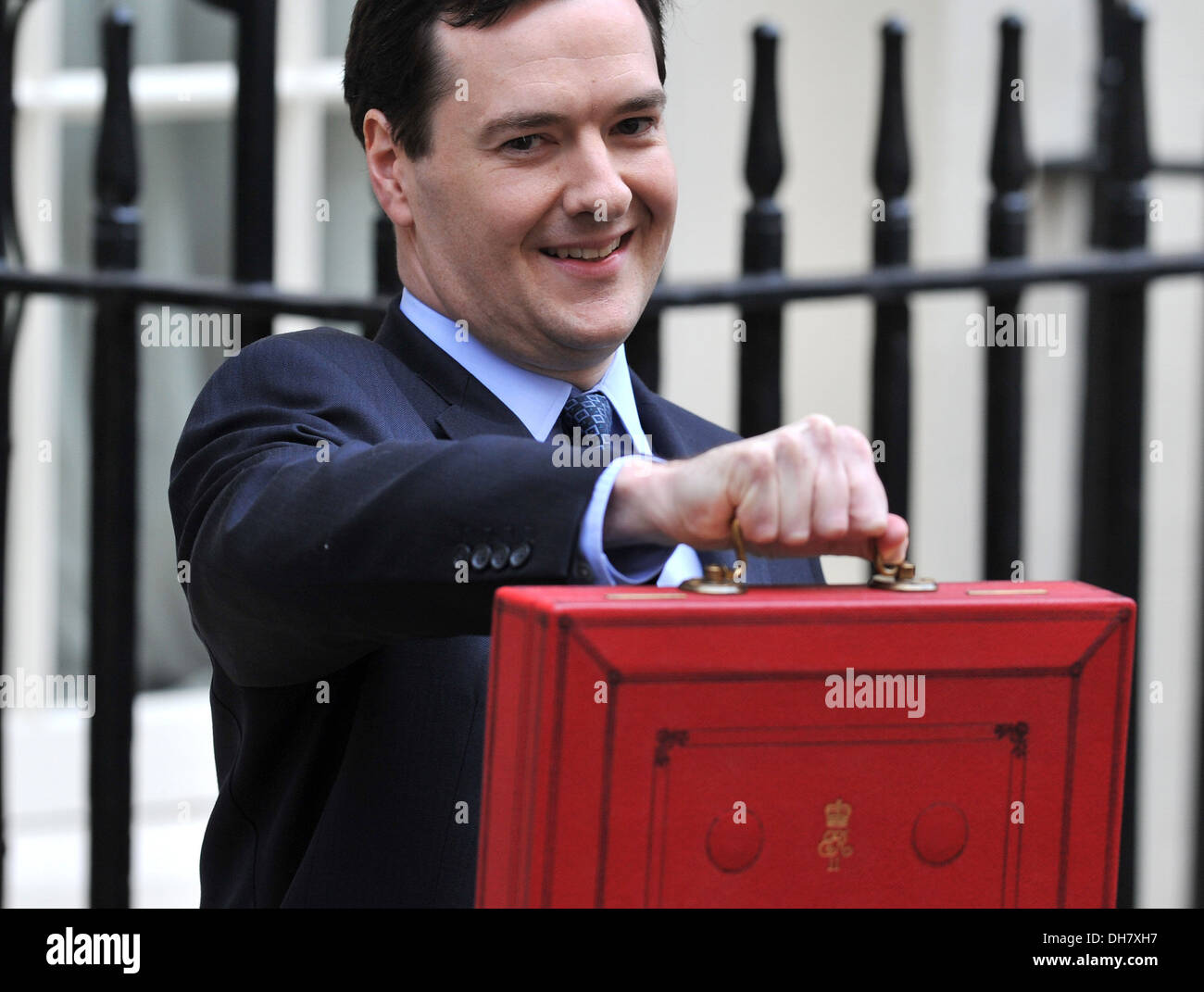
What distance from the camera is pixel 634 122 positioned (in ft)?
6.28

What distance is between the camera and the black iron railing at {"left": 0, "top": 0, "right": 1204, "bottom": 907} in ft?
9.83

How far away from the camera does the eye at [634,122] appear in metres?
1.91

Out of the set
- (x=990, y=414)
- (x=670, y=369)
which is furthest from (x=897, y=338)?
(x=670, y=369)

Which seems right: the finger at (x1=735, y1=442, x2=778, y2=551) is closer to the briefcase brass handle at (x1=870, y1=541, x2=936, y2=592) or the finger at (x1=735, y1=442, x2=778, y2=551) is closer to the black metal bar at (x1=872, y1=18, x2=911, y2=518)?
the briefcase brass handle at (x1=870, y1=541, x2=936, y2=592)

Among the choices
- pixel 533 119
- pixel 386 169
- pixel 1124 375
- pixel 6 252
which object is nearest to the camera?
pixel 533 119

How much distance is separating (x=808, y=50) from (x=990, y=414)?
3.02 metres

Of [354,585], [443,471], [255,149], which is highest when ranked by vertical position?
[255,149]

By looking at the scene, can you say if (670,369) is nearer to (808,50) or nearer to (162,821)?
(808,50)

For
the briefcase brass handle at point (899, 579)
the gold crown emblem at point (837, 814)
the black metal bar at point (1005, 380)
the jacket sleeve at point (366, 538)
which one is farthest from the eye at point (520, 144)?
the black metal bar at point (1005, 380)

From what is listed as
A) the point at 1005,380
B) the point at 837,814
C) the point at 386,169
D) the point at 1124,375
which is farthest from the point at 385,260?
the point at 837,814

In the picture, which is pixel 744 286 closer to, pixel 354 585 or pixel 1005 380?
pixel 1005 380

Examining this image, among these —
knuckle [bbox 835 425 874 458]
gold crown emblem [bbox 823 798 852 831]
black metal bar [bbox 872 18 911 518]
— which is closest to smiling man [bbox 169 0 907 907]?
knuckle [bbox 835 425 874 458]

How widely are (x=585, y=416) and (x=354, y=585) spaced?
52 cm
